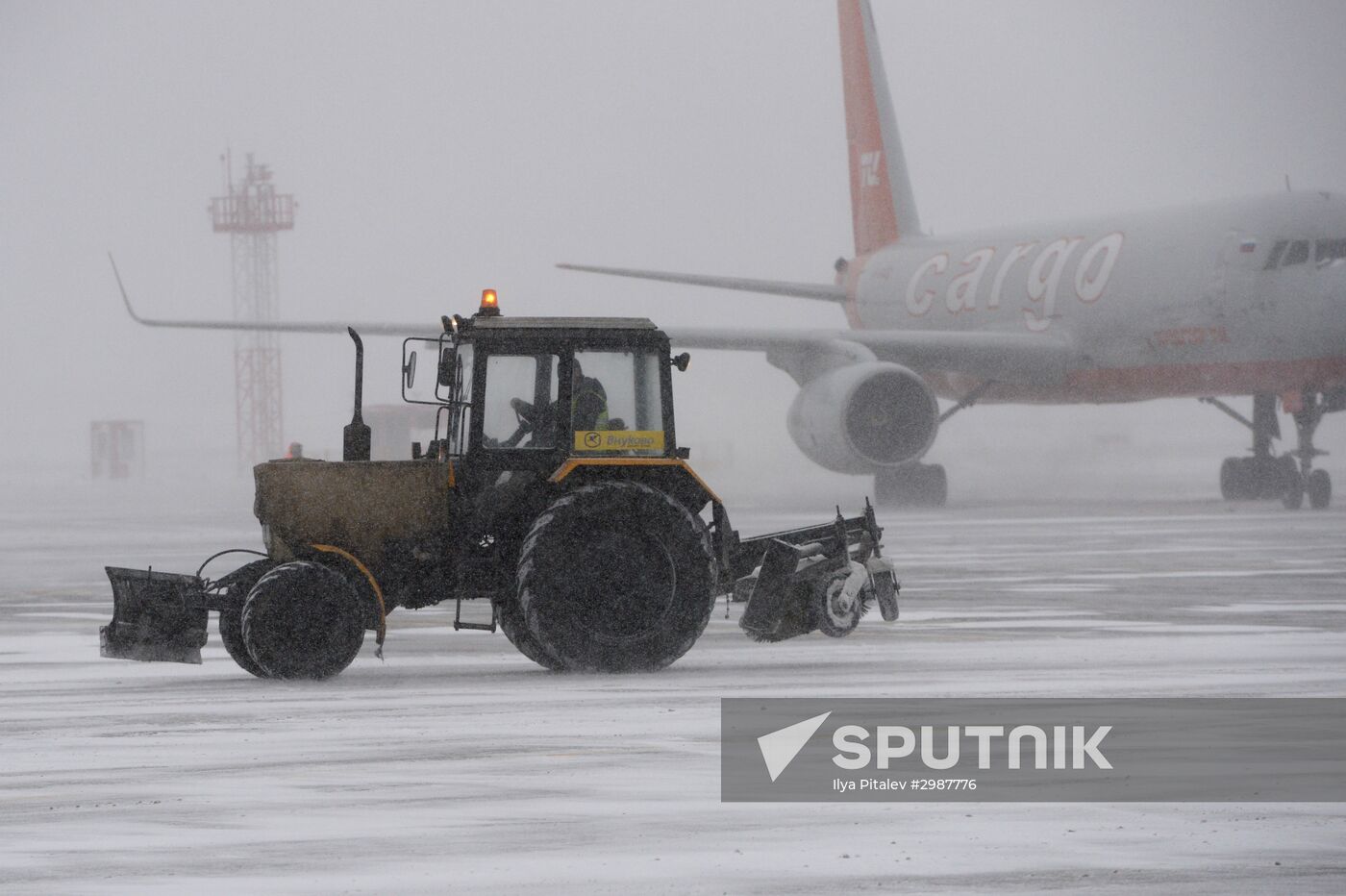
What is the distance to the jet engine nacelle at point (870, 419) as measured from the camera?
A: 29453mm

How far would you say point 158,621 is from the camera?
36.6 feet

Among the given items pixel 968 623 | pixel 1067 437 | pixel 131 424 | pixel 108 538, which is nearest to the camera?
pixel 968 623

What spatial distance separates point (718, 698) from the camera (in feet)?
32.9

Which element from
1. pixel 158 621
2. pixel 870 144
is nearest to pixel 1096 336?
pixel 870 144

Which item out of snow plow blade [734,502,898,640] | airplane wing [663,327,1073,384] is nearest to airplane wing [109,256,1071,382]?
airplane wing [663,327,1073,384]

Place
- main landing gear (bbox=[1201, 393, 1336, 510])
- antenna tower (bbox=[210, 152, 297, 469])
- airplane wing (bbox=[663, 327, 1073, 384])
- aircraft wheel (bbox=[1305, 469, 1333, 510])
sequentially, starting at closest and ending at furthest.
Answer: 1. main landing gear (bbox=[1201, 393, 1336, 510])
2. aircraft wheel (bbox=[1305, 469, 1333, 510])
3. airplane wing (bbox=[663, 327, 1073, 384])
4. antenna tower (bbox=[210, 152, 297, 469])

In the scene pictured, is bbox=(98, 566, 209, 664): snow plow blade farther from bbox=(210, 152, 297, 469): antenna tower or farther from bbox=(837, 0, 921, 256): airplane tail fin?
bbox=(210, 152, 297, 469): antenna tower

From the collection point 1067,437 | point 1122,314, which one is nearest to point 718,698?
Answer: point 1122,314

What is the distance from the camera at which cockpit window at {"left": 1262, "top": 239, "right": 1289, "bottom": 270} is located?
2895 centimetres

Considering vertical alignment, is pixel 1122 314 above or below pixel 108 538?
above

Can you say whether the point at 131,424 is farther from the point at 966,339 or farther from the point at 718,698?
the point at 718,698

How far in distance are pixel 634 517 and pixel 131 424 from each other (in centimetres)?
7475

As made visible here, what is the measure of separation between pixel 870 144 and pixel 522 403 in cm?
3059

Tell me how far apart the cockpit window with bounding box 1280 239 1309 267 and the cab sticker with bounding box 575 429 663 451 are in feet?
63.8
